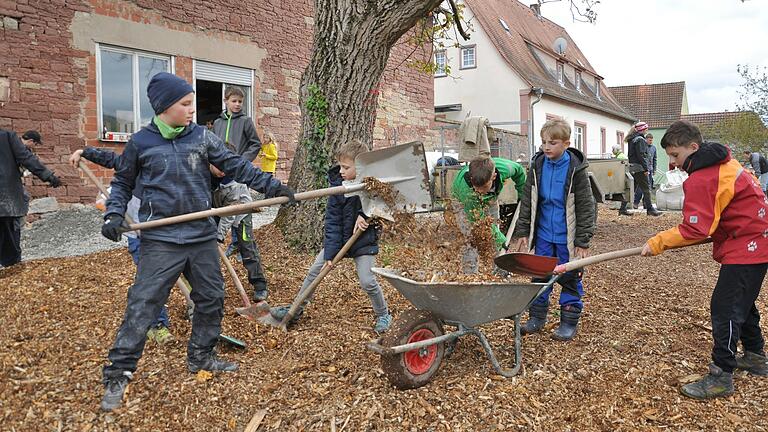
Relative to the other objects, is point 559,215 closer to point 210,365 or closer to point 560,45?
point 210,365

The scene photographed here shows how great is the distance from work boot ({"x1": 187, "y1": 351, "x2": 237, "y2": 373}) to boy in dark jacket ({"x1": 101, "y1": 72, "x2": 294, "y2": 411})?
354 millimetres

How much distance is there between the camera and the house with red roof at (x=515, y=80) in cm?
2219

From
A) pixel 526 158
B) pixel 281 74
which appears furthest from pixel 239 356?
pixel 526 158

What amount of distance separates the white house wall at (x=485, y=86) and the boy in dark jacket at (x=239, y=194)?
17.4 meters

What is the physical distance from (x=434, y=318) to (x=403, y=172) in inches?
44.8

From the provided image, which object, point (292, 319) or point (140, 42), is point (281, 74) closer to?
point (140, 42)

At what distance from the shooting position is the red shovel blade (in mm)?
3312

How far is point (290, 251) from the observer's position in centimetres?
620

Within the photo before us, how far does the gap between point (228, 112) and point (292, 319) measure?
2.31 m

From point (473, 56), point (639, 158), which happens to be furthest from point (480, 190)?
point (473, 56)

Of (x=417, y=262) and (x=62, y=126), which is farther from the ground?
(x=62, y=126)

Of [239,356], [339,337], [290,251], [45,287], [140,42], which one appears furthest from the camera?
[140,42]

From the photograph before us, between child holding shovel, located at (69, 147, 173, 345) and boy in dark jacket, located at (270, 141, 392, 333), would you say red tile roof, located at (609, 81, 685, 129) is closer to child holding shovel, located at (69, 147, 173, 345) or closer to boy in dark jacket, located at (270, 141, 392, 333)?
boy in dark jacket, located at (270, 141, 392, 333)

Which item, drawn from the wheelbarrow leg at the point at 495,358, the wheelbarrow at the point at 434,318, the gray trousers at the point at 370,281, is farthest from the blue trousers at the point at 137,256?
the wheelbarrow leg at the point at 495,358
